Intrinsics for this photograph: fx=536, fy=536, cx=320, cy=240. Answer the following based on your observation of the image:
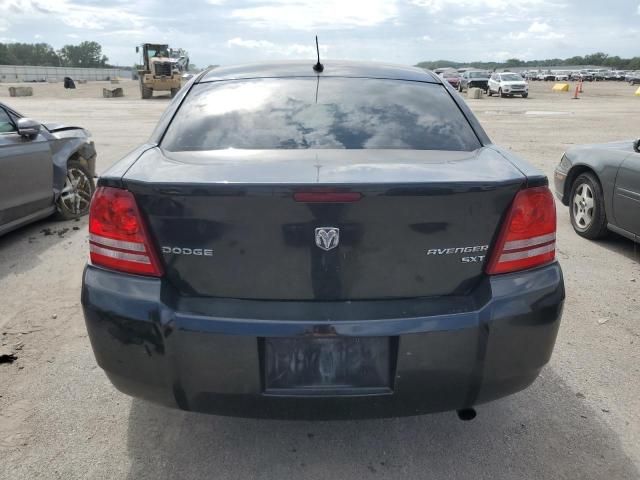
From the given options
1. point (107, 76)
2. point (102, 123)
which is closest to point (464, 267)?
point (102, 123)

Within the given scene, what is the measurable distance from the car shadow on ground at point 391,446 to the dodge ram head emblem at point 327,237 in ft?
3.40

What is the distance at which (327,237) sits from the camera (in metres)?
1.92

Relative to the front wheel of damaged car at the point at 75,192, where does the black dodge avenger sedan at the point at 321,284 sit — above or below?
above

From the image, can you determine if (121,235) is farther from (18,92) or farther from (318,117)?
(18,92)

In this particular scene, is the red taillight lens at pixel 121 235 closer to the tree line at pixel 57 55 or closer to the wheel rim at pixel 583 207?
the wheel rim at pixel 583 207

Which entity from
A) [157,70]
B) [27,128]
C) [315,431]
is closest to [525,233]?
[315,431]

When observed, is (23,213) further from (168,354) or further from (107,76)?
(107,76)

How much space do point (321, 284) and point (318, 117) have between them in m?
1.00

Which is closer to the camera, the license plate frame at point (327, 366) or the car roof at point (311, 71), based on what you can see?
the license plate frame at point (327, 366)

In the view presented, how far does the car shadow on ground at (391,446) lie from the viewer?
90.4 inches

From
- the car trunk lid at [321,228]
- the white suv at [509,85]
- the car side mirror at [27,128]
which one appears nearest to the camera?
the car trunk lid at [321,228]

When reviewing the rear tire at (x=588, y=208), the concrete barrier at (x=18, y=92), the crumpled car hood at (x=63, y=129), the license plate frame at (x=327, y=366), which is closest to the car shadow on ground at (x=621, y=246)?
the rear tire at (x=588, y=208)

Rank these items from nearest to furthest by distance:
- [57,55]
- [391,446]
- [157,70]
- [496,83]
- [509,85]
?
[391,446] → [157,70] → [509,85] → [496,83] → [57,55]

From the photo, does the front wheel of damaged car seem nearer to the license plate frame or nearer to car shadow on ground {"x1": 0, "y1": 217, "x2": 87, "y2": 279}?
car shadow on ground {"x1": 0, "y1": 217, "x2": 87, "y2": 279}
